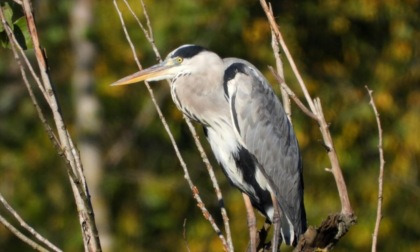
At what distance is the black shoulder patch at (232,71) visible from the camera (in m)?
4.41

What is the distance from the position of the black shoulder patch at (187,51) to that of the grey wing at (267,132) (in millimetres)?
156

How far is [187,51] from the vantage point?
4.32m

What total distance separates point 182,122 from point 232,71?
484 centimetres

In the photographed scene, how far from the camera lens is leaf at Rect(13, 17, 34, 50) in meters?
3.39

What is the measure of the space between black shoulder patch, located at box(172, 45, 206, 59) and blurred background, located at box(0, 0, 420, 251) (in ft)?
13.5

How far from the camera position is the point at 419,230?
1015 centimetres

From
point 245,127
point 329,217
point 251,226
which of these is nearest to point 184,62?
point 245,127

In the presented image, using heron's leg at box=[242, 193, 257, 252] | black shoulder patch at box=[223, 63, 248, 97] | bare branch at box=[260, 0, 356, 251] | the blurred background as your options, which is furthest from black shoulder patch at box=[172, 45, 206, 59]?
the blurred background

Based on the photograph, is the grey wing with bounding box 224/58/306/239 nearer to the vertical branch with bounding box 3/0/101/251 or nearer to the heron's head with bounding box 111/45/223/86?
the heron's head with bounding box 111/45/223/86

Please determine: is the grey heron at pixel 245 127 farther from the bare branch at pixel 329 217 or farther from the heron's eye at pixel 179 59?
the bare branch at pixel 329 217

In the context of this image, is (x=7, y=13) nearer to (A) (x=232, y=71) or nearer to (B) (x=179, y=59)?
(B) (x=179, y=59)

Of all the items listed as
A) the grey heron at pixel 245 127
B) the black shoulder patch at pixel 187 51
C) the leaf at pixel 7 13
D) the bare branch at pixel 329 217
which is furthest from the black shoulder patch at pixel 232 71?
the leaf at pixel 7 13

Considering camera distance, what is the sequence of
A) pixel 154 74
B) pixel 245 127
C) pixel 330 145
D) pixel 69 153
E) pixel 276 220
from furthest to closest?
pixel 245 127, pixel 276 220, pixel 154 74, pixel 330 145, pixel 69 153

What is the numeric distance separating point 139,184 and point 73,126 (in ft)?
4.34
